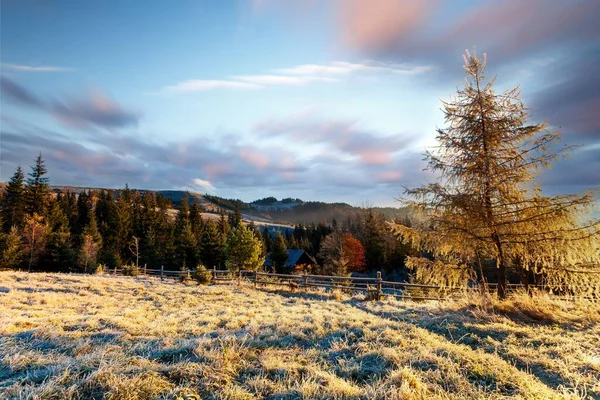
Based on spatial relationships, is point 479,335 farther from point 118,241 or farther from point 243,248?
point 118,241

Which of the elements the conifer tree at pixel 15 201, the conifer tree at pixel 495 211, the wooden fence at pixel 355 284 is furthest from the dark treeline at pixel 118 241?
the conifer tree at pixel 495 211

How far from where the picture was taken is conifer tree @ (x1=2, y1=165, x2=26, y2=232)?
45.5 m

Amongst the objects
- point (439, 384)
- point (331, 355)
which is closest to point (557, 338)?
point (439, 384)

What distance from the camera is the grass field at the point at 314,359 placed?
317 cm

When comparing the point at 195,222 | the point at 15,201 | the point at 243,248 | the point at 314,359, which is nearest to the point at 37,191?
the point at 15,201

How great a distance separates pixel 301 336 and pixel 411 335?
6.65 ft

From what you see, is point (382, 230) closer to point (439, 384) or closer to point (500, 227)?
point (500, 227)

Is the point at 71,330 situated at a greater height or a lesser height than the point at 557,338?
lesser

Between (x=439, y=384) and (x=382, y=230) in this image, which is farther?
(x=382, y=230)

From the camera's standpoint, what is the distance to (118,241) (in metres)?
53.9

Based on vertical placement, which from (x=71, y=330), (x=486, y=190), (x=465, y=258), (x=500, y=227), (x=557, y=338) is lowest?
(x=71, y=330)

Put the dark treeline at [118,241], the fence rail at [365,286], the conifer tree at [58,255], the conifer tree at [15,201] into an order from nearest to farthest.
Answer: the fence rail at [365,286]
the dark treeline at [118,241]
the conifer tree at [58,255]
the conifer tree at [15,201]

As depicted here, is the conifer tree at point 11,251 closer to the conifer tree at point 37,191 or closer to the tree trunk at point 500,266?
the conifer tree at point 37,191

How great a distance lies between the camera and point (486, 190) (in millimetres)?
8961
